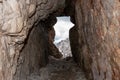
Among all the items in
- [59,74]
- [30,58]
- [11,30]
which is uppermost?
[11,30]

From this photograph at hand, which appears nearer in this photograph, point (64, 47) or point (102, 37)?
point (102, 37)

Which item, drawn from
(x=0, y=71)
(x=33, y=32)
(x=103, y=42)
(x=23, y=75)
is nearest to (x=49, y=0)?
(x=33, y=32)

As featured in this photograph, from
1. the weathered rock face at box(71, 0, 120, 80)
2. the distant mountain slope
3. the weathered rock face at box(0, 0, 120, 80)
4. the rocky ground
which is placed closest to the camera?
the weathered rock face at box(71, 0, 120, 80)

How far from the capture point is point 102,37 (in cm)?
698

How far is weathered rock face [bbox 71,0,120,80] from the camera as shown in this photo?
5914 mm

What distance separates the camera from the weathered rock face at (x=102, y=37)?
5.91 meters

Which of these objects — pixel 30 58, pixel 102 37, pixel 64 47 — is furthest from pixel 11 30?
pixel 64 47

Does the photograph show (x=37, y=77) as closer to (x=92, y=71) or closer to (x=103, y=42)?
(x=92, y=71)

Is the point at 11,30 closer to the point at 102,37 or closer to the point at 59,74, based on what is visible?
the point at 102,37

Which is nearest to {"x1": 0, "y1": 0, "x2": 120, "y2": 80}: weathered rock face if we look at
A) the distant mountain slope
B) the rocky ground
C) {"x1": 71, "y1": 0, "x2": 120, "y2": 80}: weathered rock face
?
{"x1": 71, "y1": 0, "x2": 120, "y2": 80}: weathered rock face

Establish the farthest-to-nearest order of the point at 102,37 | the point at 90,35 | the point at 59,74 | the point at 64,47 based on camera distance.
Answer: the point at 64,47, the point at 59,74, the point at 90,35, the point at 102,37

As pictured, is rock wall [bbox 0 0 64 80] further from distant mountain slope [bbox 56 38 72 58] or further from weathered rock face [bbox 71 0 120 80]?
distant mountain slope [bbox 56 38 72 58]

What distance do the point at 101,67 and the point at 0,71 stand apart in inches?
125

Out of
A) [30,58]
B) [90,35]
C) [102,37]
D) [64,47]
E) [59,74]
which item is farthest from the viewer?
[64,47]
